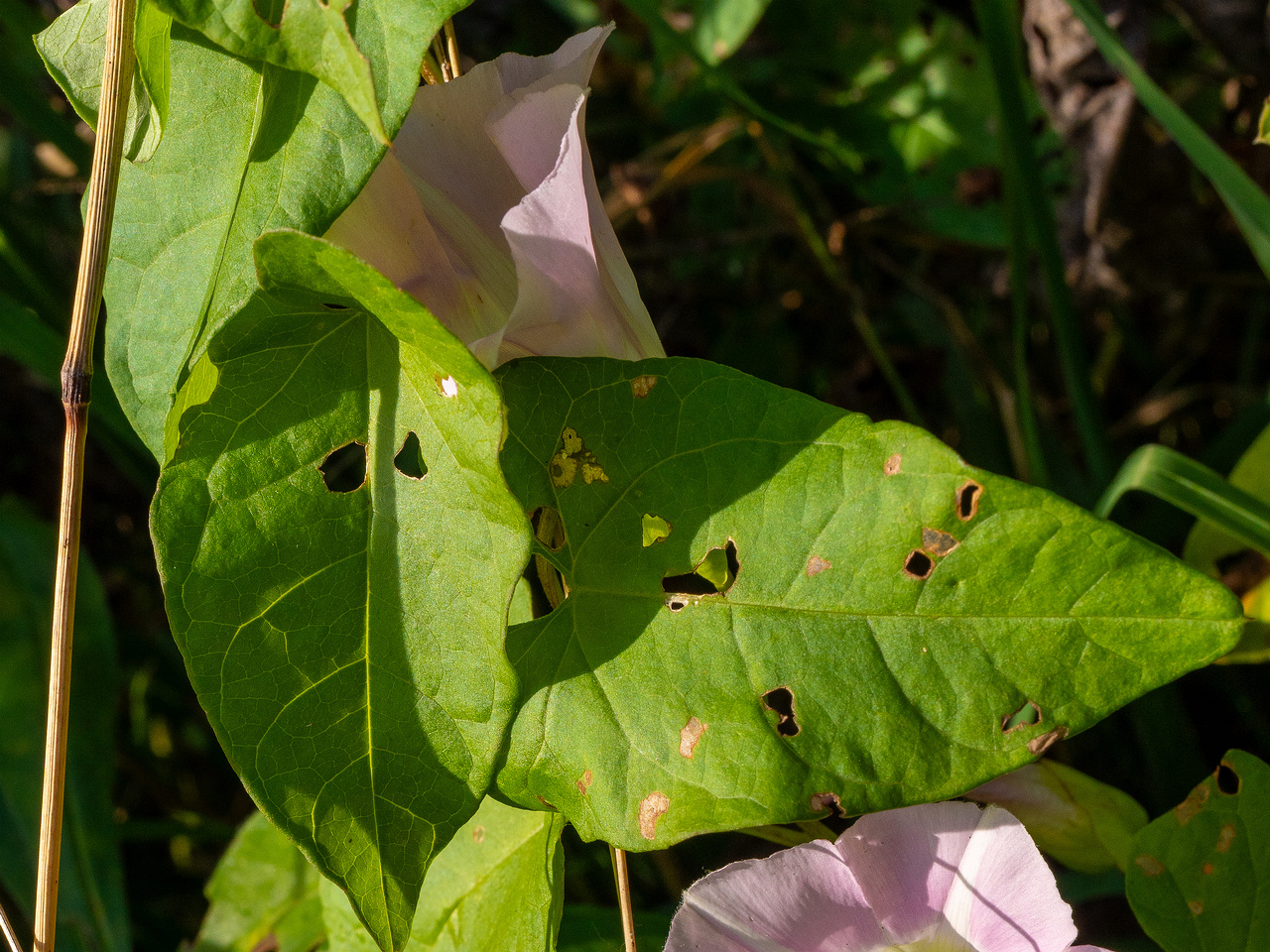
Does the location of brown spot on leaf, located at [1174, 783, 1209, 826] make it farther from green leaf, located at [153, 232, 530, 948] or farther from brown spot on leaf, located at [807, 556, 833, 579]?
green leaf, located at [153, 232, 530, 948]

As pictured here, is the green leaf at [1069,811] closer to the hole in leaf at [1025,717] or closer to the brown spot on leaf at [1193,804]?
the brown spot on leaf at [1193,804]

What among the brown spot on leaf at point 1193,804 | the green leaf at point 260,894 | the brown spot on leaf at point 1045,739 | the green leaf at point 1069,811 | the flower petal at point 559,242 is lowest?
the green leaf at point 260,894

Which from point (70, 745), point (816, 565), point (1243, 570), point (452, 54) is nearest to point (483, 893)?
point (816, 565)

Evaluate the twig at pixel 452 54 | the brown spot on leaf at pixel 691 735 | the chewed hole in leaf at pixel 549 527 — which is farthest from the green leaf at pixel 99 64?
the brown spot on leaf at pixel 691 735

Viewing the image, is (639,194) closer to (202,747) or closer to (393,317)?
(393,317)

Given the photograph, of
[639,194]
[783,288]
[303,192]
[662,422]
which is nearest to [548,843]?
[662,422]

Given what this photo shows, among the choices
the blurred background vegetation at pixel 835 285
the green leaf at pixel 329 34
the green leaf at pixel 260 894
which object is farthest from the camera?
the blurred background vegetation at pixel 835 285

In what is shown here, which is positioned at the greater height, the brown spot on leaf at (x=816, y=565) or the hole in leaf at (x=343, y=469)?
the brown spot on leaf at (x=816, y=565)
